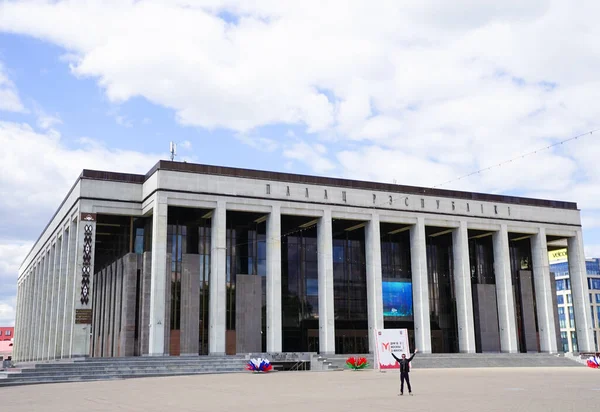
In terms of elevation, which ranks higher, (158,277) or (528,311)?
(158,277)

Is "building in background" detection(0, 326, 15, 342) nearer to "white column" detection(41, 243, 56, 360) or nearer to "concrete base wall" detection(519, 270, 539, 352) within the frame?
"white column" detection(41, 243, 56, 360)

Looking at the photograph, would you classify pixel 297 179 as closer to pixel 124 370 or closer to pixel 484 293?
pixel 124 370

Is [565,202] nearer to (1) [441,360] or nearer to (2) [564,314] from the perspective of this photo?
(1) [441,360]

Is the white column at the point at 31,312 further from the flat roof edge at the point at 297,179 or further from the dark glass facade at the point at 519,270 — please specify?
the dark glass facade at the point at 519,270

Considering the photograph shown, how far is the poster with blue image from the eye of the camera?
59.9 meters

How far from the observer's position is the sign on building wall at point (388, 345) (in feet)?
122

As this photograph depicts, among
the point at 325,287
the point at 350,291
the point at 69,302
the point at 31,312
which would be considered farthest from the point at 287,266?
the point at 31,312

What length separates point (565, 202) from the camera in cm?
6519

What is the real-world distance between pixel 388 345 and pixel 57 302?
3099cm

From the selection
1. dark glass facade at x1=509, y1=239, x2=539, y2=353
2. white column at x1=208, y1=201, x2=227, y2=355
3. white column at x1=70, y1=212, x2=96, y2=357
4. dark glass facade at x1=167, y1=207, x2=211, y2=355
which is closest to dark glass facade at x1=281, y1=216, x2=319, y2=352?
dark glass facade at x1=167, y1=207, x2=211, y2=355

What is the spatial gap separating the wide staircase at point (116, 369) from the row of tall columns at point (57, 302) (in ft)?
29.8

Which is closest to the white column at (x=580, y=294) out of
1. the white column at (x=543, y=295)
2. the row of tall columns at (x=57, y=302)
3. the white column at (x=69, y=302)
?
the white column at (x=543, y=295)

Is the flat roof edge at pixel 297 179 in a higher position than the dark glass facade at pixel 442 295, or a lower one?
higher

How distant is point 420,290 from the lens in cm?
5597
